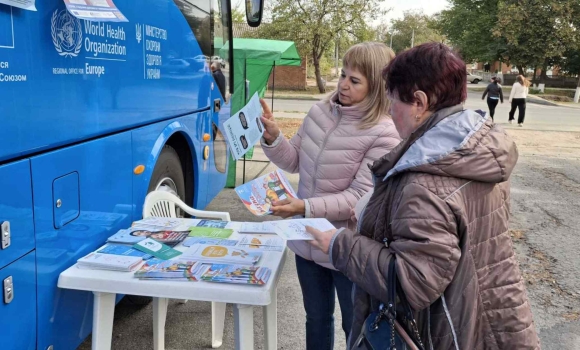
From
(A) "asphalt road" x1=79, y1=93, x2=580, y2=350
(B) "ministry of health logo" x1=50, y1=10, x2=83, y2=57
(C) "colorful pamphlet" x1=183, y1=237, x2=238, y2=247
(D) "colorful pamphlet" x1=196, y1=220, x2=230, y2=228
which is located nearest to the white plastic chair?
(A) "asphalt road" x1=79, y1=93, x2=580, y2=350

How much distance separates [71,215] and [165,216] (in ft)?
3.43

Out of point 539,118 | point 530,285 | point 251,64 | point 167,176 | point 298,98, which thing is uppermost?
point 251,64

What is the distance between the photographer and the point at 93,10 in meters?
1.85

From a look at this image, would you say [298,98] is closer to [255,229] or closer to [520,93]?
[520,93]

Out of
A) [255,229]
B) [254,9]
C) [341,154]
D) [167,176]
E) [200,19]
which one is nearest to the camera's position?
[341,154]

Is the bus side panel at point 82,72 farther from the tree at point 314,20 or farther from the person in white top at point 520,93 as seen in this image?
the tree at point 314,20

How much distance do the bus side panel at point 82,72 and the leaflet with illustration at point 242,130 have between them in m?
0.49

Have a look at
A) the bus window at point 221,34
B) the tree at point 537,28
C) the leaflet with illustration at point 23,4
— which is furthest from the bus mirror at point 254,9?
the tree at point 537,28

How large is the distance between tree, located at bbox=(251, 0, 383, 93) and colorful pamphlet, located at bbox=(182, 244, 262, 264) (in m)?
24.4

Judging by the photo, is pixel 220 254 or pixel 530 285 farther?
pixel 530 285

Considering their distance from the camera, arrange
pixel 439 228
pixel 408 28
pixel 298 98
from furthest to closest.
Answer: pixel 408 28 → pixel 298 98 → pixel 439 228

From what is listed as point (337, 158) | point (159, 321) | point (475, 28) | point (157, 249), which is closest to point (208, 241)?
point (157, 249)

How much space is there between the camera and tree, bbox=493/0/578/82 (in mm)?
31344

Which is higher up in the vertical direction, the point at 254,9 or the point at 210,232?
the point at 254,9
